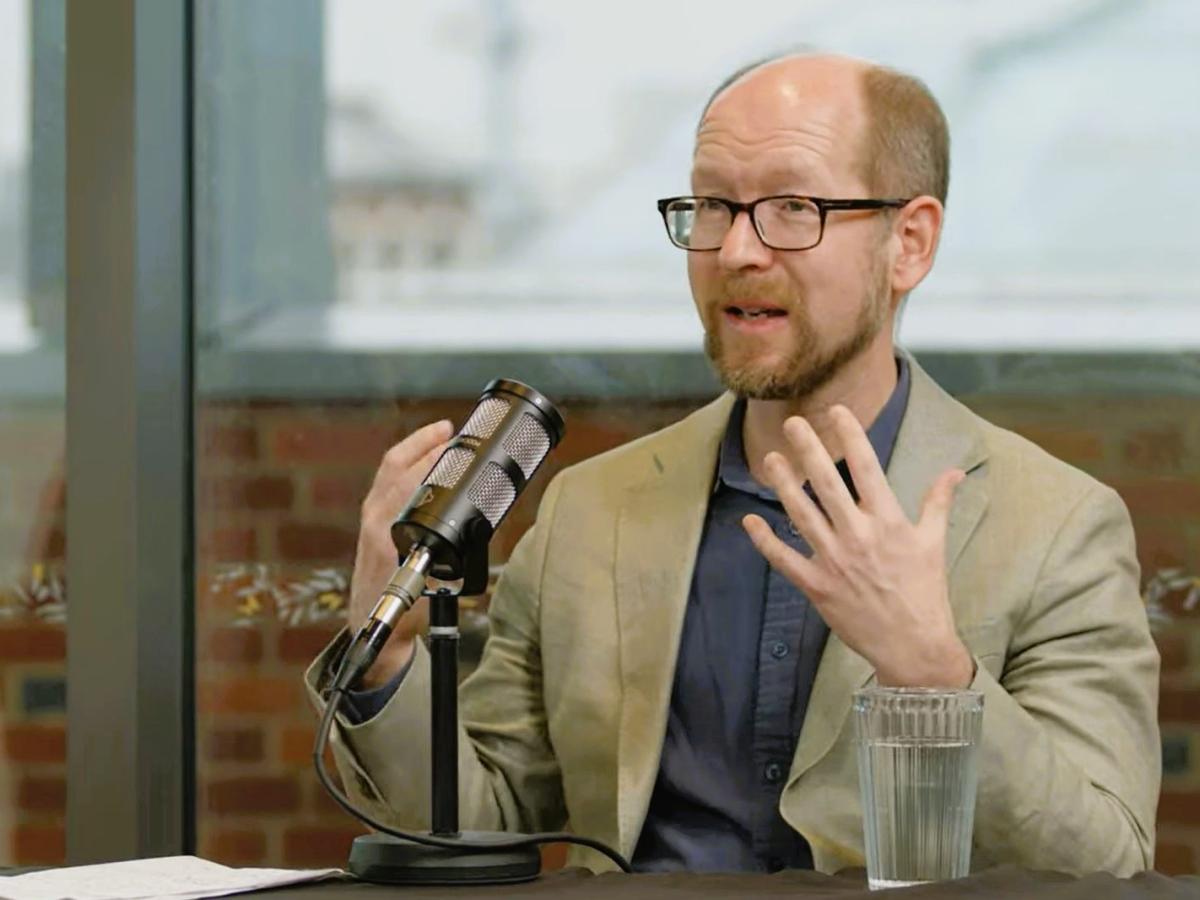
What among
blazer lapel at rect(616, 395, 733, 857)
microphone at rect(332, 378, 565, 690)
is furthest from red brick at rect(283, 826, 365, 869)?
microphone at rect(332, 378, 565, 690)

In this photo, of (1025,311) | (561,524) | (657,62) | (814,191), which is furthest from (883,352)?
(657,62)

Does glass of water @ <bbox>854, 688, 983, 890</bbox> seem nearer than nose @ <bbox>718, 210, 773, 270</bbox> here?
Yes

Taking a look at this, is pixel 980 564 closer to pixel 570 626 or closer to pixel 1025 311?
pixel 570 626

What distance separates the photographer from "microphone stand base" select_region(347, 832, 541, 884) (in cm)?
152

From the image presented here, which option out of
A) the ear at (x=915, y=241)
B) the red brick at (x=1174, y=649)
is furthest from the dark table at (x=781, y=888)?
the red brick at (x=1174, y=649)

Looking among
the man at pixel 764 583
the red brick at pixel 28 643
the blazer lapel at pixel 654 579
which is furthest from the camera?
the red brick at pixel 28 643

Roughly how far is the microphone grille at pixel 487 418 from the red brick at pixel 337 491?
116 cm

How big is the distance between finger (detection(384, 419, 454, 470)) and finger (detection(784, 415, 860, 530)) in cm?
32

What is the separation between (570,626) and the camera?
6.83ft

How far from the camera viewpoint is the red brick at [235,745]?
278 cm

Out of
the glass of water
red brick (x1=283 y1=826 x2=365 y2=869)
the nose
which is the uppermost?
the nose

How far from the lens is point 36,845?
2766 mm

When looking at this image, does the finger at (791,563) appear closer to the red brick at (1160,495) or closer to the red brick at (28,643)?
the red brick at (1160,495)

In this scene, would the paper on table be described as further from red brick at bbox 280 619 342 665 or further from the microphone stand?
red brick at bbox 280 619 342 665
